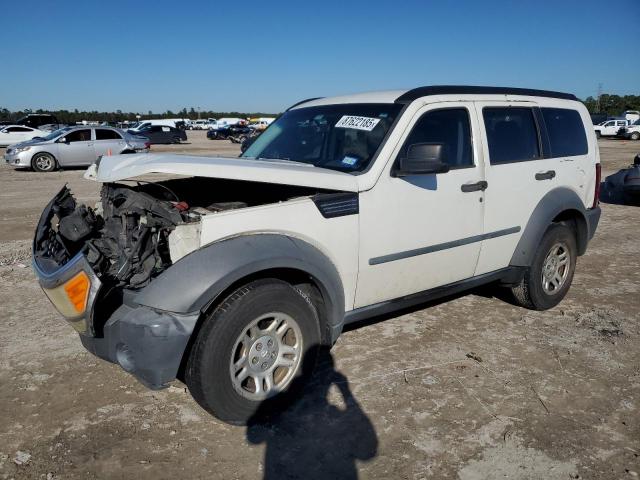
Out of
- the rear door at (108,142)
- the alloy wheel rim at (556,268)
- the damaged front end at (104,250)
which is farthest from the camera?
the rear door at (108,142)

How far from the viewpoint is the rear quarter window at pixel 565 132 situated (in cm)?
455

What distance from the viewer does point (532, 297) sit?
458 cm

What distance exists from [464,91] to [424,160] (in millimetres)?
1065

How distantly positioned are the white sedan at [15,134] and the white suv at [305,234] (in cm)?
2701

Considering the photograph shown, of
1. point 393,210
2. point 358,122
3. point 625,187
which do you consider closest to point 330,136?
point 358,122

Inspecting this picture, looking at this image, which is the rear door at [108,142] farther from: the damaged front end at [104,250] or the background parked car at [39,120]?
the background parked car at [39,120]

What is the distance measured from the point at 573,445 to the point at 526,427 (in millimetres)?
258

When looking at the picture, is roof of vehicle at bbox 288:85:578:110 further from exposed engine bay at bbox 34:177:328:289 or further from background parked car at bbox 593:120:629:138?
background parked car at bbox 593:120:629:138

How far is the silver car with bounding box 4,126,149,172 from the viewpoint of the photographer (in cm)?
1656

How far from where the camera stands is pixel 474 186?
3812 mm

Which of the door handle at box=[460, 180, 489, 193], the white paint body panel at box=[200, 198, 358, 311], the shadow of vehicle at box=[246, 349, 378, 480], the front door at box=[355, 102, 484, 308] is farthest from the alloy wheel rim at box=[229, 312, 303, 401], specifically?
the door handle at box=[460, 180, 489, 193]

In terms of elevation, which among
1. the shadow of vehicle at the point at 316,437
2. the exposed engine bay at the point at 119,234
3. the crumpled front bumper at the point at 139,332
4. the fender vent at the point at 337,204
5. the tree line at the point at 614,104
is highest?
the tree line at the point at 614,104

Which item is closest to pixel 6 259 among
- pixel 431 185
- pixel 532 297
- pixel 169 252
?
pixel 169 252

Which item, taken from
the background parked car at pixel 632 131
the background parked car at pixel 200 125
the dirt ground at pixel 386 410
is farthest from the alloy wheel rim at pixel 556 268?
the background parked car at pixel 200 125
